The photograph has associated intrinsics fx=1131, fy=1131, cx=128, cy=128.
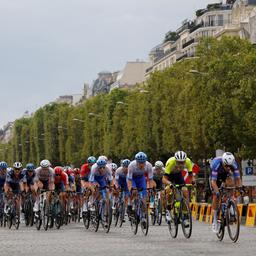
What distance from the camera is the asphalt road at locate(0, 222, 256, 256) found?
753 inches

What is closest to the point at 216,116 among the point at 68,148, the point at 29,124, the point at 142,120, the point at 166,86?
the point at 166,86

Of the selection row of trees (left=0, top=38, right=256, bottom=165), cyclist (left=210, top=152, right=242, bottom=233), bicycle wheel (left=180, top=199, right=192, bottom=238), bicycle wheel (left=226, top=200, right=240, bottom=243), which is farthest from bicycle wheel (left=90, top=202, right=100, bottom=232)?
row of trees (left=0, top=38, right=256, bottom=165)

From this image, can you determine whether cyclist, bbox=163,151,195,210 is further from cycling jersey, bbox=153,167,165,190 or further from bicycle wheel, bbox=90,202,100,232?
cycling jersey, bbox=153,167,165,190

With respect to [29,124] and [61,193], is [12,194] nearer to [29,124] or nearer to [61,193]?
[61,193]

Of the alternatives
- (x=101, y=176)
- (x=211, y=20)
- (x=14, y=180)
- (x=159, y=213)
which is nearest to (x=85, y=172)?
(x=14, y=180)

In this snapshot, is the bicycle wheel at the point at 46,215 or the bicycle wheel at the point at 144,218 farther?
the bicycle wheel at the point at 46,215

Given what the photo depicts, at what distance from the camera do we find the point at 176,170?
23859 millimetres

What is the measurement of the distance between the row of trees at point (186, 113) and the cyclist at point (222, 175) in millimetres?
37117

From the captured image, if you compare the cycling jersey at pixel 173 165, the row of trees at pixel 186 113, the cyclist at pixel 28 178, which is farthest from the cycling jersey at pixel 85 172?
the row of trees at pixel 186 113

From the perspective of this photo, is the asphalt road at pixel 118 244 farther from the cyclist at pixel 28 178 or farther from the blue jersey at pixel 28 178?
the blue jersey at pixel 28 178

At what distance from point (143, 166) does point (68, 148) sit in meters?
120

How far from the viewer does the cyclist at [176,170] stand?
22906mm

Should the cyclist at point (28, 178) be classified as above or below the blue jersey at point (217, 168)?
above

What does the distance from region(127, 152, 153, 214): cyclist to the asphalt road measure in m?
1.10
